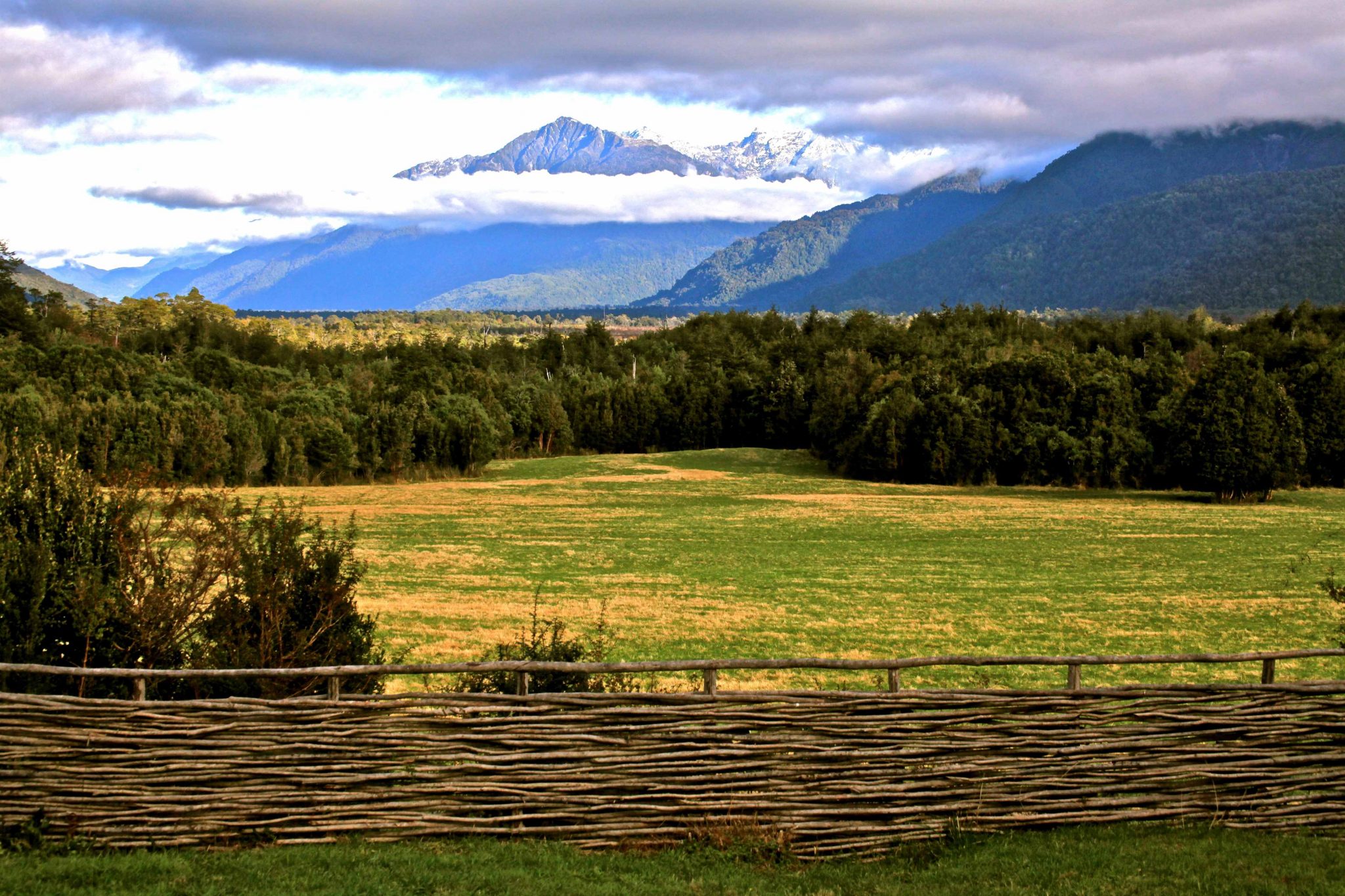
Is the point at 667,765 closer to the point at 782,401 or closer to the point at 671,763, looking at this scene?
the point at 671,763

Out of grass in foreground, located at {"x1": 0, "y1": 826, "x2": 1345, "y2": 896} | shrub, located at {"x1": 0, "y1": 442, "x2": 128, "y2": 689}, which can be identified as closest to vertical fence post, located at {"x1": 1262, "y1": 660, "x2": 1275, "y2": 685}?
grass in foreground, located at {"x1": 0, "y1": 826, "x2": 1345, "y2": 896}

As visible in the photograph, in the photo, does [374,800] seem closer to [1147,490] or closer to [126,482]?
[126,482]

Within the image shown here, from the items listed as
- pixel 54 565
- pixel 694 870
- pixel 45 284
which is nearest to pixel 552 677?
pixel 694 870

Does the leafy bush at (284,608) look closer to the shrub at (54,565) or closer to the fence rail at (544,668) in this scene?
the shrub at (54,565)

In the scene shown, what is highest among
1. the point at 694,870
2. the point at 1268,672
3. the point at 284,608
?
the point at 284,608

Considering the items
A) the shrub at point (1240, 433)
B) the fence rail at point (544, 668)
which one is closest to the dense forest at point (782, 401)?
the shrub at point (1240, 433)

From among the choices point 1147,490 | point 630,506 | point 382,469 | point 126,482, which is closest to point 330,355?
point 382,469

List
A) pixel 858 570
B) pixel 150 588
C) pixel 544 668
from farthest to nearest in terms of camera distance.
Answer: pixel 858 570 → pixel 150 588 → pixel 544 668

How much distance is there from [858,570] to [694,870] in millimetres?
23458

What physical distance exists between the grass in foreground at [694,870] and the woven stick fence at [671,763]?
0.66 feet

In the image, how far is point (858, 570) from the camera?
29.4 m

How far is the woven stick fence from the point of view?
6672 millimetres

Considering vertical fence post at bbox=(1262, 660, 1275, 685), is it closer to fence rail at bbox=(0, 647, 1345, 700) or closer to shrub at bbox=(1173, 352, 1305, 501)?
fence rail at bbox=(0, 647, 1345, 700)

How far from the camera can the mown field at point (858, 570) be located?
18.5 meters
